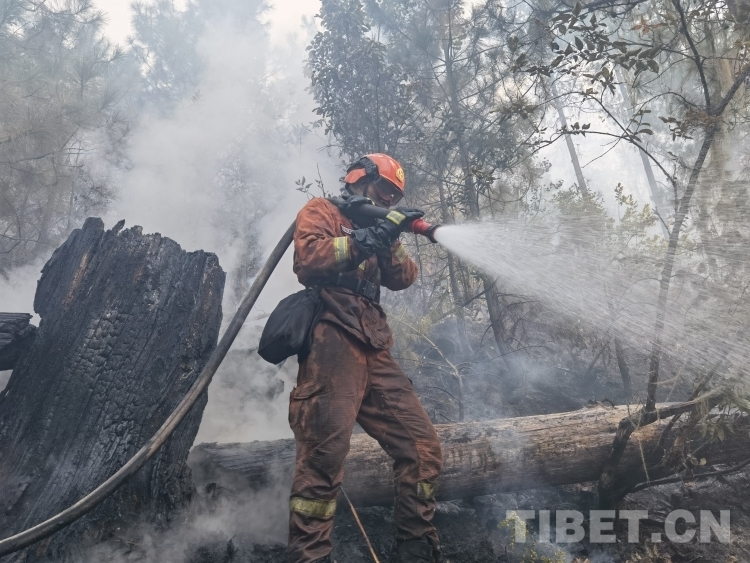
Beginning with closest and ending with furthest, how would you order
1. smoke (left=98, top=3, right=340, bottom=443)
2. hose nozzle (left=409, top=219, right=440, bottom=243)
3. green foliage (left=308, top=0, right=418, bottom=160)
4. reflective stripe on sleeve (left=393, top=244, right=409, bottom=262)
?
hose nozzle (left=409, top=219, right=440, bottom=243)
reflective stripe on sleeve (left=393, top=244, right=409, bottom=262)
green foliage (left=308, top=0, right=418, bottom=160)
smoke (left=98, top=3, right=340, bottom=443)

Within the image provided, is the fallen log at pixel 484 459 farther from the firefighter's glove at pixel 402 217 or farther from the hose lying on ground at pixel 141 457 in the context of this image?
the firefighter's glove at pixel 402 217

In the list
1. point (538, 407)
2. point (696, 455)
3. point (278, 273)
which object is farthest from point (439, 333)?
point (696, 455)

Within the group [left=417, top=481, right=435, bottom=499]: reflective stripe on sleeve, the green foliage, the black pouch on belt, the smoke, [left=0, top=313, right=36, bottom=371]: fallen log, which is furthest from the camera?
the smoke

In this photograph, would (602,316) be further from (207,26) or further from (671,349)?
(207,26)

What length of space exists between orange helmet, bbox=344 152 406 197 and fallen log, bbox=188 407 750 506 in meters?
1.84

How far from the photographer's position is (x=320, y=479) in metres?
2.57

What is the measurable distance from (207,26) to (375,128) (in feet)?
57.0

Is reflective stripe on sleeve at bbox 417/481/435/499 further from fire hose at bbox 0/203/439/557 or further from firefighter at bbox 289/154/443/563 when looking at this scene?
fire hose at bbox 0/203/439/557

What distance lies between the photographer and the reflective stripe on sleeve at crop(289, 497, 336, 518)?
8.16 ft

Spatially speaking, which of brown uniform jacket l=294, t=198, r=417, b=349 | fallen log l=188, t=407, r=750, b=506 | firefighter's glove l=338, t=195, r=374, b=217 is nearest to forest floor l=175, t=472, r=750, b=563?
fallen log l=188, t=407, r=750, b=506

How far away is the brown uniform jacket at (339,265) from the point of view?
2.88m

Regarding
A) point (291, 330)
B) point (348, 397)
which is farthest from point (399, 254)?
point (348, 397)

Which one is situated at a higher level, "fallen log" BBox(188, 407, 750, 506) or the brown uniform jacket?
the brown uniform jacket

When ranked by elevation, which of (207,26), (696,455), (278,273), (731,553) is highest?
(207,26)
